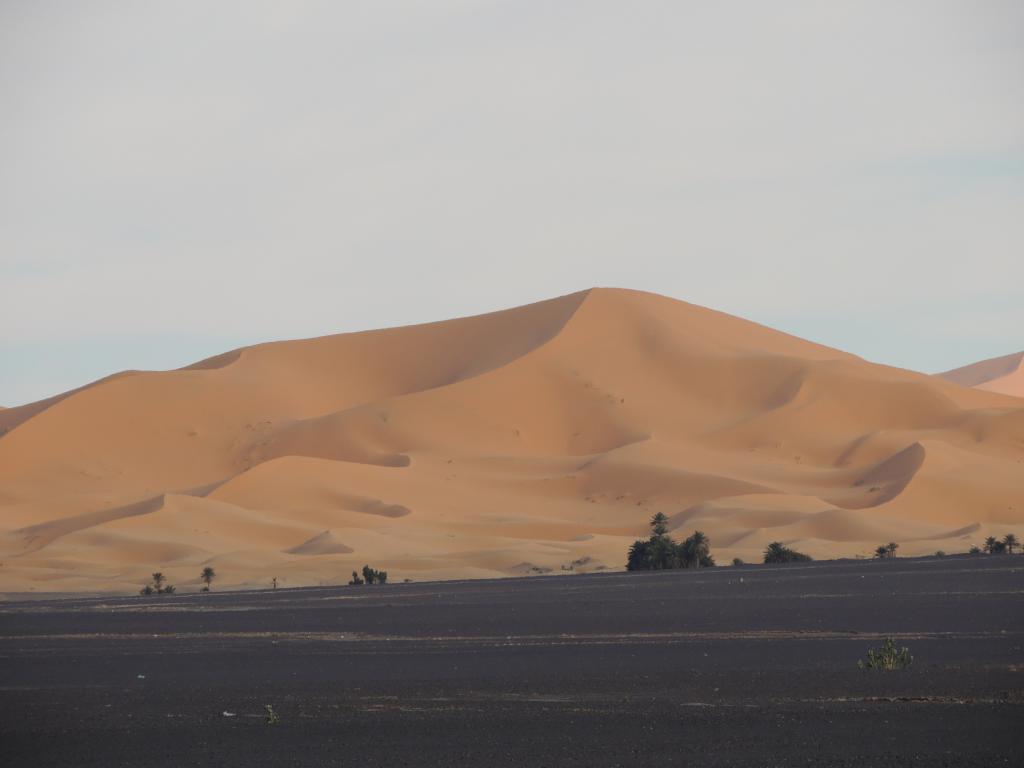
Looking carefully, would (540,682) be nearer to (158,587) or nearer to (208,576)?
(158,587)

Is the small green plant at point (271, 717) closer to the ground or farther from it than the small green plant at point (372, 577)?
closer to the ground

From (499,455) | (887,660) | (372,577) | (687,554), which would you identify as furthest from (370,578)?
(499,455)

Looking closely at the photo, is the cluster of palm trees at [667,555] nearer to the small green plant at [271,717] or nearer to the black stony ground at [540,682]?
the black stony ground at [540,682]

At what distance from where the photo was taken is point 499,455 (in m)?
92.1

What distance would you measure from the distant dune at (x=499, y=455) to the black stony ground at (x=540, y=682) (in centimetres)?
2104

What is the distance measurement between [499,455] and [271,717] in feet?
249

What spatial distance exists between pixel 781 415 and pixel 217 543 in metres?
42.0

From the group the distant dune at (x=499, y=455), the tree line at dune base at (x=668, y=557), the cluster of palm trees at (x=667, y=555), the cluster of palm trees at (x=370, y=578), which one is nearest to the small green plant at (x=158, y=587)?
the tree line at dune base at (x=668, y=557)

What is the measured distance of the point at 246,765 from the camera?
13.6 meters

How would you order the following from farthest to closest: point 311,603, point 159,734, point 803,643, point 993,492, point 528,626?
point 993,492 < point 311,603 < point 528,626 < point 803,643 < point 159,734

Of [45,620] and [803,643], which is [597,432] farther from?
[803,643]

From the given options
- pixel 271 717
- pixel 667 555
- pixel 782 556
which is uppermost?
Answer: pixel 667 555

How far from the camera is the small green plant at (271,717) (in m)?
16.2

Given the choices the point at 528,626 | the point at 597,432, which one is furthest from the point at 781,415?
the point at 528,626
